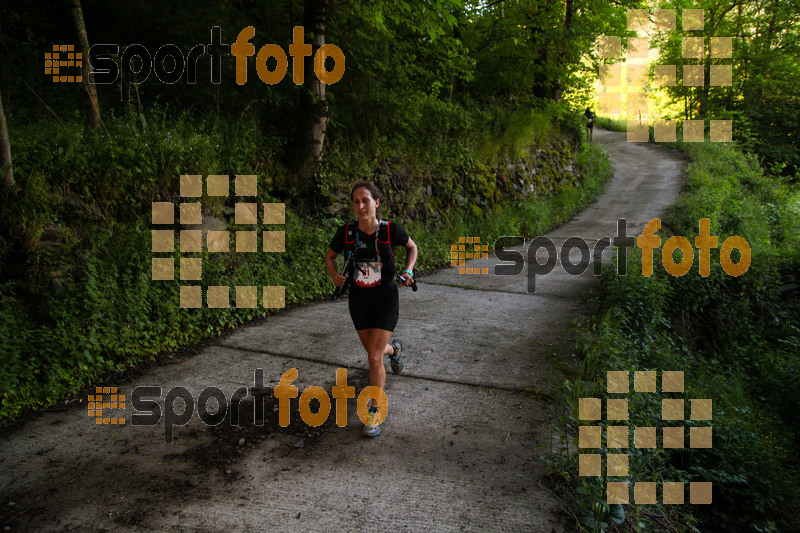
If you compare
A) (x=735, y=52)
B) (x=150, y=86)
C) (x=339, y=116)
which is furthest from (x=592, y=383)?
(x=735, y=52)

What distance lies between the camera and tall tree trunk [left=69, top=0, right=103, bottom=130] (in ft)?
19.4

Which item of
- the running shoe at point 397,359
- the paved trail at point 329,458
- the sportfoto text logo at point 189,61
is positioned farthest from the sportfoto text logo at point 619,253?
the sportfoto text logo at point 189,61

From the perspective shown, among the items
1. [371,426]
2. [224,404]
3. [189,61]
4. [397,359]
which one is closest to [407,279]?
[371,426]

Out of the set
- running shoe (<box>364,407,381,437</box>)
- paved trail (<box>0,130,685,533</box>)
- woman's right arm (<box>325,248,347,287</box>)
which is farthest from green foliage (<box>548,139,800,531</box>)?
woman's right arm (<box>325,248,347,287</box>)

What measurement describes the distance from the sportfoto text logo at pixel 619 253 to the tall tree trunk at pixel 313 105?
3526 millimetres

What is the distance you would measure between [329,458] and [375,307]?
117 centimetres

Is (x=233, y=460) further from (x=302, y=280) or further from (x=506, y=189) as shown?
(x=506, y=189)

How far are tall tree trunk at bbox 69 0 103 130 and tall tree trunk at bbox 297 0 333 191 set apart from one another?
2.91 metres

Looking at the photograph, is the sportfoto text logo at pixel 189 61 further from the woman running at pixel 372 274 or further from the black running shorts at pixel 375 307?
the black running shorts at pixel 375 307

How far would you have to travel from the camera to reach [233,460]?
11.4 ft

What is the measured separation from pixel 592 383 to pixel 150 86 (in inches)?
315

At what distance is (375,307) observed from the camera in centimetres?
388

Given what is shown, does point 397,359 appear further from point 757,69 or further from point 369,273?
point 757,69

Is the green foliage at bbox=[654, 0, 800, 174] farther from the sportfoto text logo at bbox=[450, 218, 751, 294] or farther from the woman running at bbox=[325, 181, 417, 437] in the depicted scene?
the woman running at bbox=[325, 181, 417, 437]
